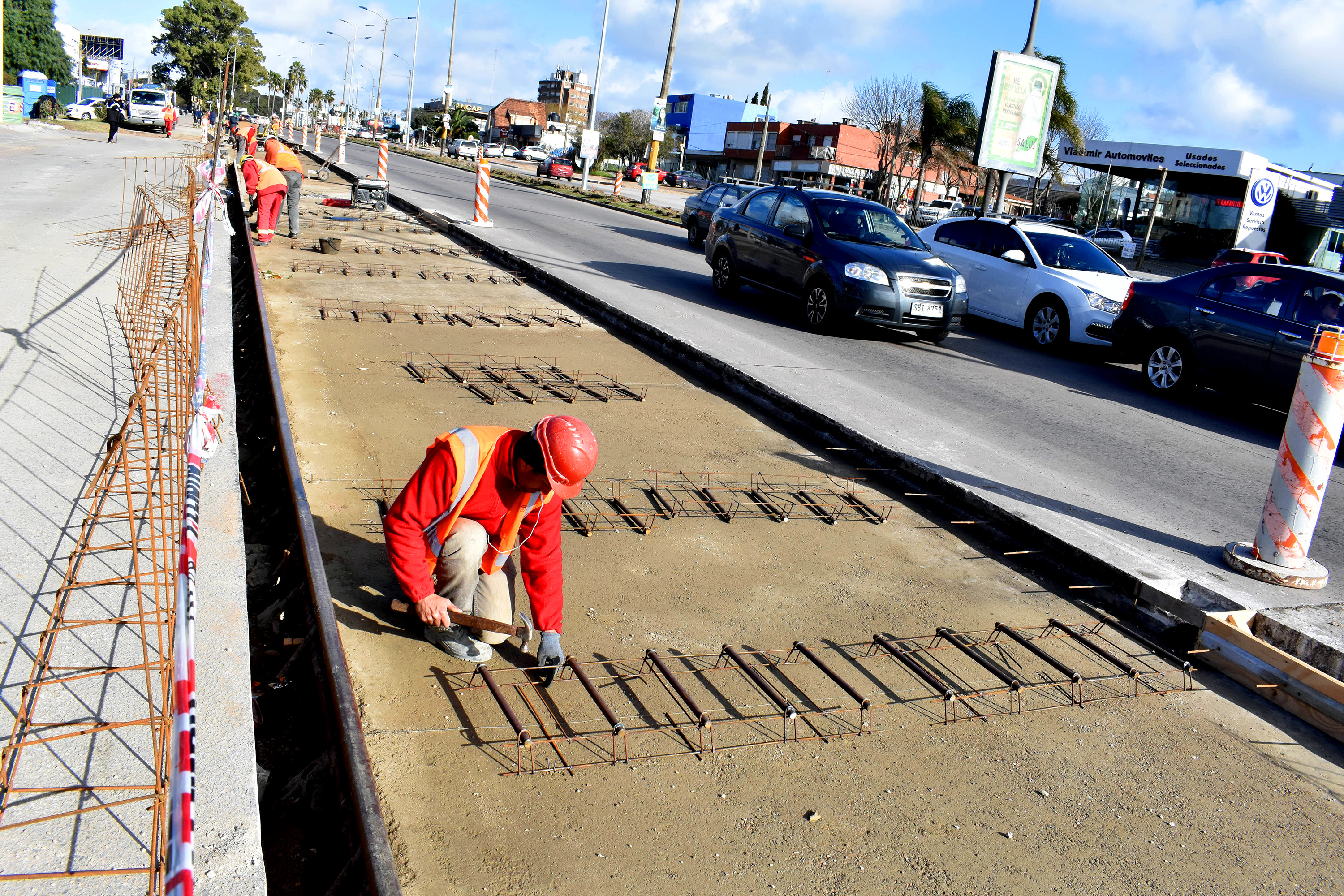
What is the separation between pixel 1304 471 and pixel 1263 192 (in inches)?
1077

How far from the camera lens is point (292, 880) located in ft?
9.16

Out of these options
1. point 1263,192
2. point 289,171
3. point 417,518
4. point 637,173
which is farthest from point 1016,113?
point 637,173

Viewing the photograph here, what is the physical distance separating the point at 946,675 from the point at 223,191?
1430 cm

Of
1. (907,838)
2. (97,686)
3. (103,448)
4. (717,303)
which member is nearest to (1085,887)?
(907,838)

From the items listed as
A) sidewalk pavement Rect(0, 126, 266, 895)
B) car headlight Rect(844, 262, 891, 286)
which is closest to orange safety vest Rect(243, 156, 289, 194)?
sidewalk pavement Rect(0, 126, 266, 895)

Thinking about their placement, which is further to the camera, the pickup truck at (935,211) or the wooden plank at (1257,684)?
the pickup truck at (935,211)

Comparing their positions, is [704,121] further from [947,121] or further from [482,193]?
[482,193]

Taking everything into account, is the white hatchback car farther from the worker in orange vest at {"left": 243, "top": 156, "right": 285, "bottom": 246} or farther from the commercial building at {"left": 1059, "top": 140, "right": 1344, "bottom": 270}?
the commercial building at {"left": 1059, "top": 140, "right": 1344, "bottom": 270}

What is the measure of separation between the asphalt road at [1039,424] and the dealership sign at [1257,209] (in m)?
17.2

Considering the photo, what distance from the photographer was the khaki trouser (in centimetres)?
387

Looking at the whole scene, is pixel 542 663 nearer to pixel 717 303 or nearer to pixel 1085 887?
pixel 1085 887

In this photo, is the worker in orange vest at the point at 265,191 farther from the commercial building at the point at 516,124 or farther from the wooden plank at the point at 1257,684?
the commercial building at the point at 516,124

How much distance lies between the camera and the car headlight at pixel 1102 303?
1291cm

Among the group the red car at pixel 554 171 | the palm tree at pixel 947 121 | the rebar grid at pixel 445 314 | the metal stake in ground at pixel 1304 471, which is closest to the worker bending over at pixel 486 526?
the metal stake in ground at pixel 1304 471
